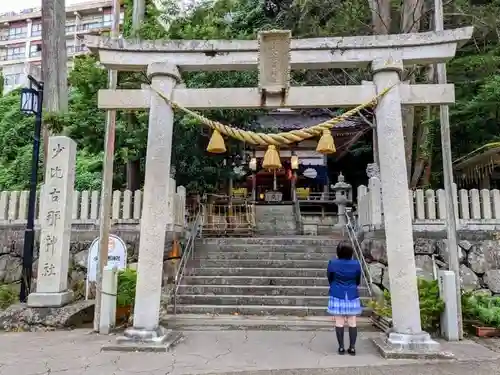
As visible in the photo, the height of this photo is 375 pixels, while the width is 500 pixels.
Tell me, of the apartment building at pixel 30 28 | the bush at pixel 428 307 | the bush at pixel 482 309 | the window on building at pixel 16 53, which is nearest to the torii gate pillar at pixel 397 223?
the bush at pixel 428 307

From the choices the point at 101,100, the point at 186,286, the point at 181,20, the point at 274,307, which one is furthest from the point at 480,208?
the point at 181,20

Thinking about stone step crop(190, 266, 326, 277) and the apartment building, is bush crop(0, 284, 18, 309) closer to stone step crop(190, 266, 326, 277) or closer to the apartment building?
stone step crop(190, 266, 326, 277)

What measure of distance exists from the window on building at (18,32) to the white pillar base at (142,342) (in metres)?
56.0

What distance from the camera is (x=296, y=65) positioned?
20.0 ft

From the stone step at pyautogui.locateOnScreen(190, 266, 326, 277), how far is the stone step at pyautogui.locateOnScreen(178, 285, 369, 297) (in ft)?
1.77

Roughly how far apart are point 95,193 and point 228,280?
13.1ft

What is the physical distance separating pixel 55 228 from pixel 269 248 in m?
5.25

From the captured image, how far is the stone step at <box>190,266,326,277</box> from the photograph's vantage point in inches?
361

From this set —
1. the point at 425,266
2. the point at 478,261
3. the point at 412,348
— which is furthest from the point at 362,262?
the point at 412,348

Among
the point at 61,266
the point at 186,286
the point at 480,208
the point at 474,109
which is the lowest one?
the point at 186,286

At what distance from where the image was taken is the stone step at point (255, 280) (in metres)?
8.84

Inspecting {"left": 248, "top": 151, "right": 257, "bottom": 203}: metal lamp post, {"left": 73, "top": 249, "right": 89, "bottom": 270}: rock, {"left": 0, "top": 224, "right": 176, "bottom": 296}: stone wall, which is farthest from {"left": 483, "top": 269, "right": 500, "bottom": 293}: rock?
{"left": 248, "top": 151, "right": 257, "bottom": 203}: metal lamp post

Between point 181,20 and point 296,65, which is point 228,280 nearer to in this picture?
point 296,65

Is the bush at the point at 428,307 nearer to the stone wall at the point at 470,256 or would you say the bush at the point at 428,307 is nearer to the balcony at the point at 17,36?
the stone wall at the point at 470,256
